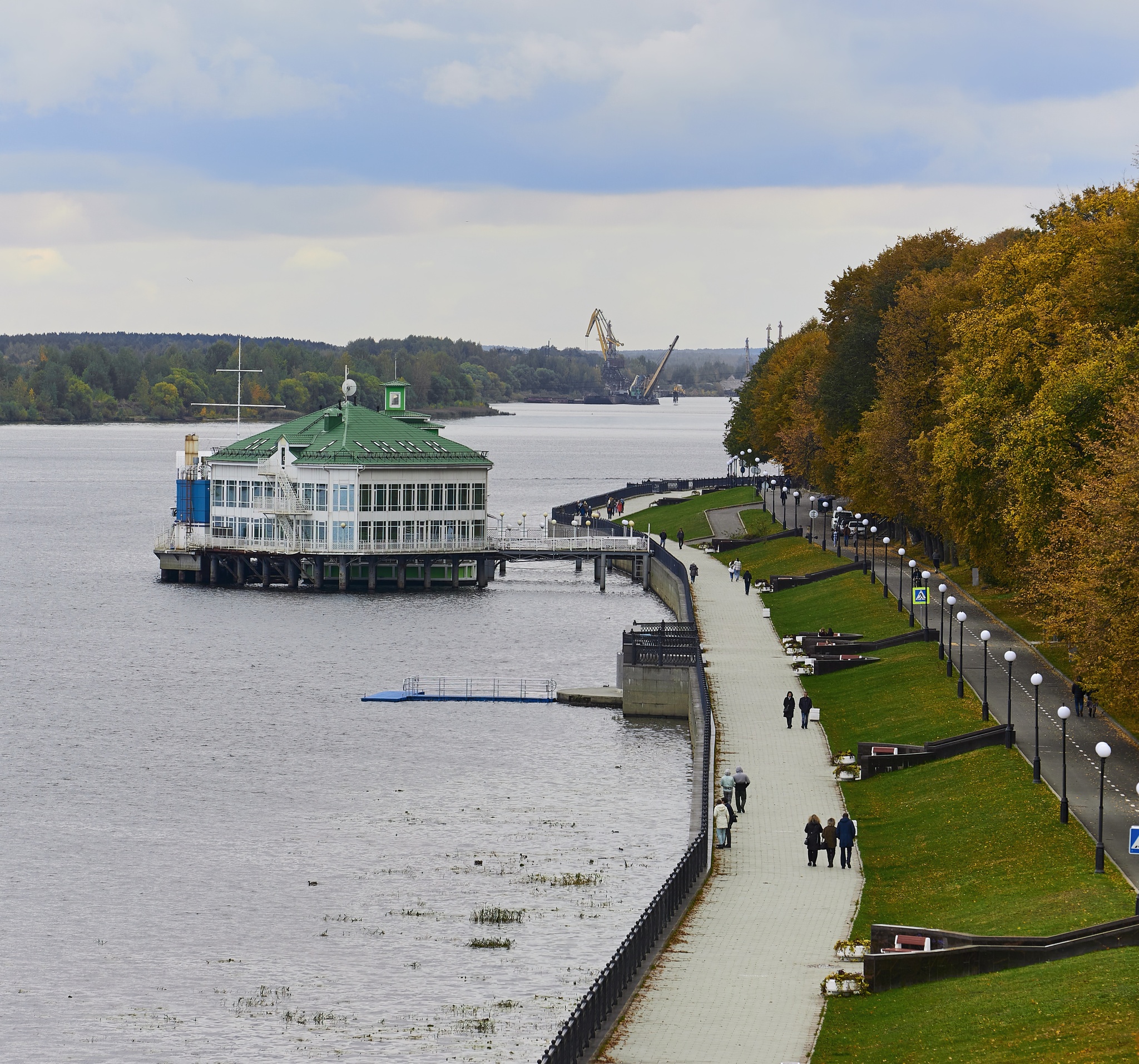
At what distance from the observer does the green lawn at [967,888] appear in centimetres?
2598

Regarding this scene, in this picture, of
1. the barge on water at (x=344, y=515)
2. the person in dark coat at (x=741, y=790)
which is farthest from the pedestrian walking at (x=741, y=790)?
the barge on water at (x=344, y=515)

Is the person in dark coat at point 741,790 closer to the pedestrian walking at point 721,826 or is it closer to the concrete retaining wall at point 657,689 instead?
the pedestrian walking at point 721,826

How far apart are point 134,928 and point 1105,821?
20.0 metres

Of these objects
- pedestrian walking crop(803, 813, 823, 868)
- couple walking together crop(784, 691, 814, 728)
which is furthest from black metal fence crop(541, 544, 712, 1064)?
couple walking together crop(784, 691, 814, 728)

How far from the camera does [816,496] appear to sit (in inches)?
5044

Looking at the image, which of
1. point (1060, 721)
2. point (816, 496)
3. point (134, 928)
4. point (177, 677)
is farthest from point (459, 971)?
point (816, 496)

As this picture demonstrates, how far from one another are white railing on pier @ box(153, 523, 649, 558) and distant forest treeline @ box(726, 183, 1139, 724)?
45.7ft

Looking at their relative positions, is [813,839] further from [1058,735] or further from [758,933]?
[1058,735]

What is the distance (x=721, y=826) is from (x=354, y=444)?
6407 centimetres

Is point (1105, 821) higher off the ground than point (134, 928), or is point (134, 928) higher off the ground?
point (1105, 821)

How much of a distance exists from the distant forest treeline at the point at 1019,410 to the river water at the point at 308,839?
470 inches

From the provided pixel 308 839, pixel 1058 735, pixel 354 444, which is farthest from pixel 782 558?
pixel 308 839

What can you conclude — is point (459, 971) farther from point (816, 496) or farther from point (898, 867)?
point (816, 496)

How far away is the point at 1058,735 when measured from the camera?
46406 millimetres
